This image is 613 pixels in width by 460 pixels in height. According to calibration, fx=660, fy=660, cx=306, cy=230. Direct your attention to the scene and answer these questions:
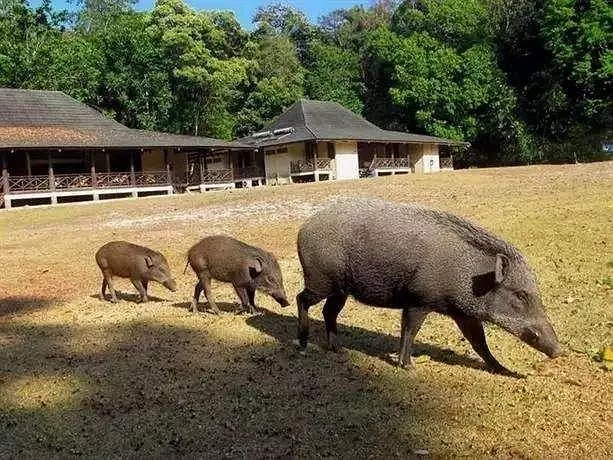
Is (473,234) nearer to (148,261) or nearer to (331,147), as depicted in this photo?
(148,261)

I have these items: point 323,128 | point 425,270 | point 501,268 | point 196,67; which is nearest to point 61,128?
point 196,67

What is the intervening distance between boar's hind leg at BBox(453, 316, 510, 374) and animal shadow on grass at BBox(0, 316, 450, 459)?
30.2 inches

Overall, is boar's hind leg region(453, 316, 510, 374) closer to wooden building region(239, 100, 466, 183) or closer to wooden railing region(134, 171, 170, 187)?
wooden railing region(134, 171, 170, 187)

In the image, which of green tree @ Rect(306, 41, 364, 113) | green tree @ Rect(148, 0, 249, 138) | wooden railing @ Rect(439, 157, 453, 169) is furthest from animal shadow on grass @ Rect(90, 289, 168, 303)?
green tree @ Rect(306, 41, 364, 113)

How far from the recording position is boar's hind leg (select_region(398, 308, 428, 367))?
646cm

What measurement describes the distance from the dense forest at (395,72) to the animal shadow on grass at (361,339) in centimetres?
4476

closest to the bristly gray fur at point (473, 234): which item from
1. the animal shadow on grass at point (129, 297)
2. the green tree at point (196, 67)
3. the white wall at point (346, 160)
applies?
the animal shadow on grass at point (129, 297)

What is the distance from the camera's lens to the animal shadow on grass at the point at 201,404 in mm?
4992

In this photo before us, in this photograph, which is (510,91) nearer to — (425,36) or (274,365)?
(425,36)

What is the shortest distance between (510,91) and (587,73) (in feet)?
20.3

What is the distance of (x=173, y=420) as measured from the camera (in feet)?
18.0

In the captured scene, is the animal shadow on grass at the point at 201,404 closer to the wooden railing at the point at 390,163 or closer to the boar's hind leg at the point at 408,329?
the boar's hind leg at the point at 408,329

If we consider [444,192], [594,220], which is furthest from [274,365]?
→ [444,192]

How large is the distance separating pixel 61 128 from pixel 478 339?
116 feet
